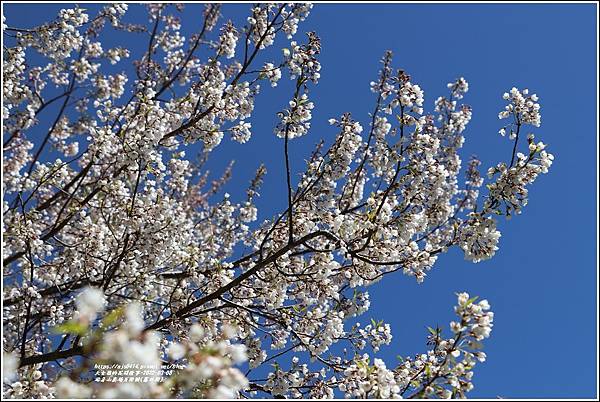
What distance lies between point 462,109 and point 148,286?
5.37m

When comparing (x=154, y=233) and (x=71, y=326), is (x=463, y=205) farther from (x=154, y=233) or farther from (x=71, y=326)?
(x=71, y=326)

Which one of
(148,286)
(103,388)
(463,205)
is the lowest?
(103,388)

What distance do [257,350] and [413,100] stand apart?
367 cm

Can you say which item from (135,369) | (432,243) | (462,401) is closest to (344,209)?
(432,243)

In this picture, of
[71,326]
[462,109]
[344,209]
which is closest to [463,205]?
[462,109]

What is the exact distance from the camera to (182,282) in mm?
6863

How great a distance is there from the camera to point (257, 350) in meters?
6.81

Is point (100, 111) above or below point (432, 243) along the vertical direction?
above

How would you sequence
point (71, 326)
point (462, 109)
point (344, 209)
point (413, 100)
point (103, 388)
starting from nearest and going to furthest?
1. point (71, 326)
2. point (103, 388)
3. point (413, 100)
4. point (344, 209)
5. point (462, 109)

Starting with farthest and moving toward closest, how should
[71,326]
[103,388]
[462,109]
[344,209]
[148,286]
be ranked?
[462,109]
[344,209]
[148,286]
[103,388]
[71,326]

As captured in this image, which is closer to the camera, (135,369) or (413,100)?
(135,369)

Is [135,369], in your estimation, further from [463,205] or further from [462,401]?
[463,205]

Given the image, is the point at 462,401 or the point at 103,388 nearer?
the point at 103,388

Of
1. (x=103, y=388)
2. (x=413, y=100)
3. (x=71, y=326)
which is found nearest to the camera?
(x=71, y=326)
